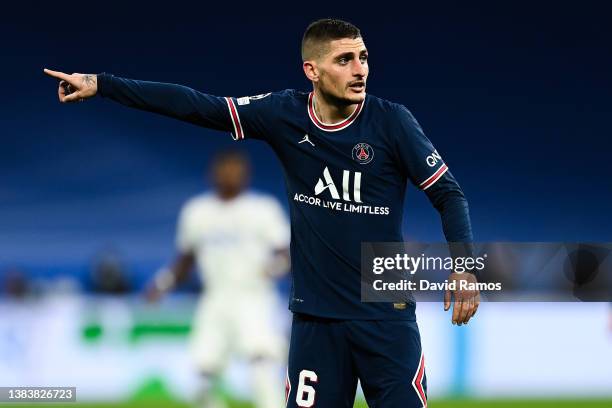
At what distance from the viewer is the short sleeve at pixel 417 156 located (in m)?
4.46

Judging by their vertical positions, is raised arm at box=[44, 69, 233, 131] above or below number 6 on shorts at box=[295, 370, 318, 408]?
above

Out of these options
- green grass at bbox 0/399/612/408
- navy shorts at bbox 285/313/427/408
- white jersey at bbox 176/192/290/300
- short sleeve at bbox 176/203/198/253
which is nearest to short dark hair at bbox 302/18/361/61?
navy shorts at bbox 285/313/427/408

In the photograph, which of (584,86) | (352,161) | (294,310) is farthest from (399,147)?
(584,86)

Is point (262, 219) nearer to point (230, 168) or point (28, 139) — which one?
point (230, 168)

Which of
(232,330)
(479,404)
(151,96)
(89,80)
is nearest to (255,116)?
(151,96)

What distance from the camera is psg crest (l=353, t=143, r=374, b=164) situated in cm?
454

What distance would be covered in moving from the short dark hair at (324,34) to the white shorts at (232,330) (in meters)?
3.70

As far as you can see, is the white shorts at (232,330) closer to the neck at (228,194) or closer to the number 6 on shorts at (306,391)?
the neck at (228,194)

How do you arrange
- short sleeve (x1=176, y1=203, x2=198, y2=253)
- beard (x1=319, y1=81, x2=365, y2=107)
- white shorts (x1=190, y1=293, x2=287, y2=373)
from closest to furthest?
beard (x1=319, y1=81, x2=365, y2=107), white shorts (x1=190, y1=293, x2=287, y2=373), short sleeve (x1=176, y1=203, x2=198, y2=253)

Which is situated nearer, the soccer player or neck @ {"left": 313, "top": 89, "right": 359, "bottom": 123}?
the soccer player

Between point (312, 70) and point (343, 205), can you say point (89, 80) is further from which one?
point (343, 205)

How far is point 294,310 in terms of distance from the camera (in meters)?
4.63

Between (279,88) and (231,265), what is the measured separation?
23.5ft

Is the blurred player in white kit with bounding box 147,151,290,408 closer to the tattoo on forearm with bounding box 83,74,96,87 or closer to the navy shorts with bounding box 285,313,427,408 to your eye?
the tattoo on forearm with bounding box 83,74,96,87
